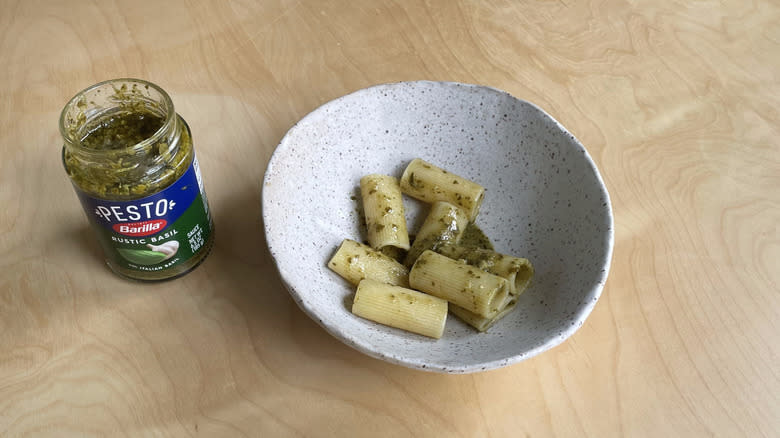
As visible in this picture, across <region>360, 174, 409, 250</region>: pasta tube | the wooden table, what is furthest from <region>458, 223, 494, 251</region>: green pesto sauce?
the wooden table

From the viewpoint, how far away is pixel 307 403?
1.00 m

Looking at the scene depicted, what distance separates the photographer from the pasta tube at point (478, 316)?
1.04 meters

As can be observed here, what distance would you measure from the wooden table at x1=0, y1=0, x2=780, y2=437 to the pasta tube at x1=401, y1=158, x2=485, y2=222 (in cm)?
27

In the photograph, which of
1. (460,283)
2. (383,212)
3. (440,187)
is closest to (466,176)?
(440,187)

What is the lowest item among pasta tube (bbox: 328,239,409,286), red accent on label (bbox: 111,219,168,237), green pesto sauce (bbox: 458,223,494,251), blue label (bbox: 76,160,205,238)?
green pesto sauce (bbox: 458,223,494,251)

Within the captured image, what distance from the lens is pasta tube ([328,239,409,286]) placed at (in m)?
1.09

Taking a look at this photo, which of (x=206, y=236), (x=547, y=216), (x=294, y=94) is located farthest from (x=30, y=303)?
(x=547, y=216)

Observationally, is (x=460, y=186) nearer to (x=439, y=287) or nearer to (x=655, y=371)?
(x=439, y=287)

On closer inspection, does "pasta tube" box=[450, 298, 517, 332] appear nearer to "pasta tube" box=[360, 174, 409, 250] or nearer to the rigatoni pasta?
the rigatoni pasta

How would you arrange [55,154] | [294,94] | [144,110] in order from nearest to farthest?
[144,110], [55,154], [294,94]

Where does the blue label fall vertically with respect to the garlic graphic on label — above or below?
above

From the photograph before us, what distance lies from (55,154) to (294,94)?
1.56 feet

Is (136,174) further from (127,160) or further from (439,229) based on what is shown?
(439,229)

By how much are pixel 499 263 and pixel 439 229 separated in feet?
0.41
